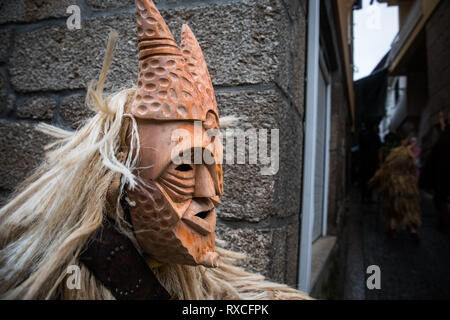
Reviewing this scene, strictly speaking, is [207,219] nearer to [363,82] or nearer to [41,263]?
[41,263]

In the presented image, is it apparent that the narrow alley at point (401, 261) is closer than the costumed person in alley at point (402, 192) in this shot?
Yes

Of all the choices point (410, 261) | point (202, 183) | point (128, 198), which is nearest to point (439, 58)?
point (410, 261)

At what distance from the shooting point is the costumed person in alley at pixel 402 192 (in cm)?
525

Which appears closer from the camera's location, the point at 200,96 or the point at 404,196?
the point at 200,96

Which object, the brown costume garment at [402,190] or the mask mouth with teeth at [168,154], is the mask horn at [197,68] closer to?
the mask mouth with teeth at [168,154]

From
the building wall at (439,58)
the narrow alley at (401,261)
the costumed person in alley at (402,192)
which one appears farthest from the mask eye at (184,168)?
the building wall at (439,58)

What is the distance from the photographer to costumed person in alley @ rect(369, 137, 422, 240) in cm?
525

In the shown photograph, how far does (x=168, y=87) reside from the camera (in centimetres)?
77

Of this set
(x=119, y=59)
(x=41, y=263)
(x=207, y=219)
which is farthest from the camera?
(x=119, y=59)

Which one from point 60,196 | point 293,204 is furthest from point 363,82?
point 60,196

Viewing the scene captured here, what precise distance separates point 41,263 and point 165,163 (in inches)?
13.8

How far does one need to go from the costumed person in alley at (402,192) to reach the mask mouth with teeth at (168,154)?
5.30m

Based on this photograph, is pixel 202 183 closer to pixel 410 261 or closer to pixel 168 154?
pixel 168 154

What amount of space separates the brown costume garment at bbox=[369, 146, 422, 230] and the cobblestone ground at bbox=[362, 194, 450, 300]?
37cm
